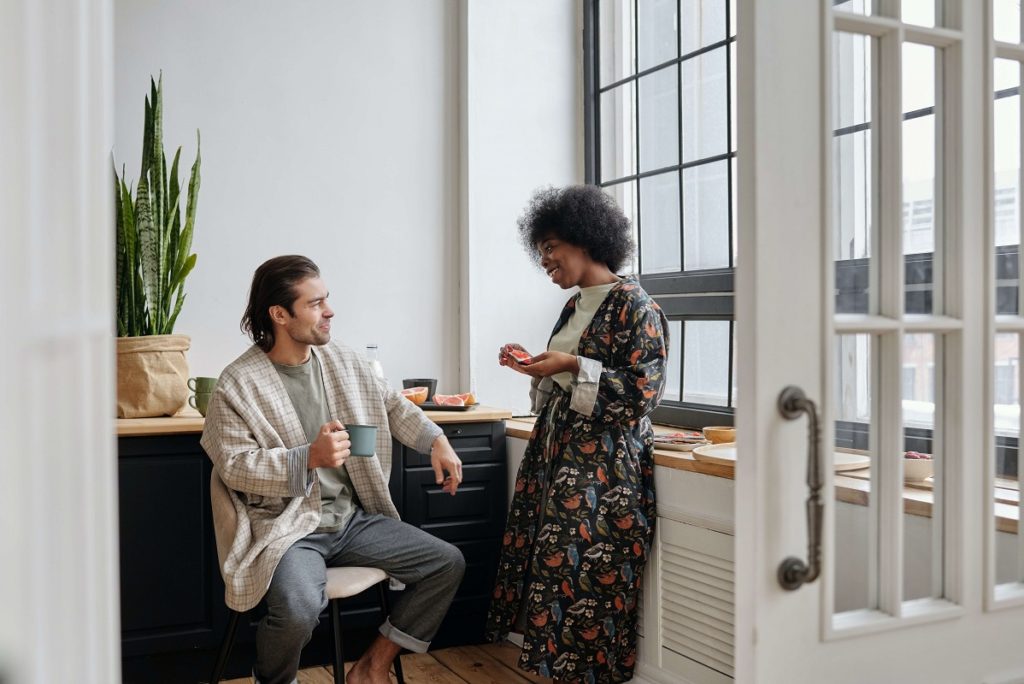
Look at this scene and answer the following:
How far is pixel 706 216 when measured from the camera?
3.62 metres

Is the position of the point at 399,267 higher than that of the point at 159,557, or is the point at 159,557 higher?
the point at 399,267

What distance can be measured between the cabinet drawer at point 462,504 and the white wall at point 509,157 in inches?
21.9

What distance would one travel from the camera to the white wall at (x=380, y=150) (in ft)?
11.8

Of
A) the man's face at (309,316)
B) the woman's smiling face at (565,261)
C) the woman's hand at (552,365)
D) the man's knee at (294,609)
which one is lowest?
the man's knee at (294,609)

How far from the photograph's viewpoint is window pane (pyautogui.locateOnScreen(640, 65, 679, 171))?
3.78 m

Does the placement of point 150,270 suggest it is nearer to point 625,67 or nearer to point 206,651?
point 206,651

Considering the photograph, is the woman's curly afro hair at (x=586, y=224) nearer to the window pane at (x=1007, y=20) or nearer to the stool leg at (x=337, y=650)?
the stool leg at (x=337, y=650)

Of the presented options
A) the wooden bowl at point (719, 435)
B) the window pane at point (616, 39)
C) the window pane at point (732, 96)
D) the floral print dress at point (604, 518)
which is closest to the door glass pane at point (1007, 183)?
the floral print dress at point (604, 518)

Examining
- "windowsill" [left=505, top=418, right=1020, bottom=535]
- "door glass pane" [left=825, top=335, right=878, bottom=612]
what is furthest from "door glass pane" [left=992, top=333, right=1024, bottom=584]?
"door glass pane" [left=825, top=335, right=878, bottom=612]

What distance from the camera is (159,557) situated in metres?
2.97

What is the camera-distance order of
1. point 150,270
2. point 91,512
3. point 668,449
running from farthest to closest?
point 150,270 < point 668,449 < point 91,512

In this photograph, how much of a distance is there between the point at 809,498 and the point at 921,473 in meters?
0.26

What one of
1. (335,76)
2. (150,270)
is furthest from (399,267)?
(150,270)

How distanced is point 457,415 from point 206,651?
115cm
